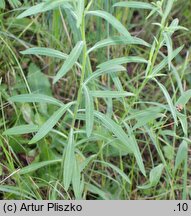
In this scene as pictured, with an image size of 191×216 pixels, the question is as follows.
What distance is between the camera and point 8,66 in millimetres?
2438

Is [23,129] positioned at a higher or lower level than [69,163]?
higher

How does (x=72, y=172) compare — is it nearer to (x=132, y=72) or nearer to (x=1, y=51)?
(x=1, y=51)

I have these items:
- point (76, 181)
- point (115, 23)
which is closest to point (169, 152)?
point (76, 181)

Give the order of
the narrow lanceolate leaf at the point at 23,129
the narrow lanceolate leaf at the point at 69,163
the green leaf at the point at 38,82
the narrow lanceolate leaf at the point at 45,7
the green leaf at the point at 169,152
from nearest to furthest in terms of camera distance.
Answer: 1. the narrow lanceolate leaf at the point at 45,7
2. the narrow lanceolate leaf at the point at 69,163
3. the narrow lanceolate leaf at the point at 23,129
4. the green leaf at the point at 169,152
5. the green leaf at the point at 38,82

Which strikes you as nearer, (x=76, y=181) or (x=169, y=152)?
(x=76, y=181)

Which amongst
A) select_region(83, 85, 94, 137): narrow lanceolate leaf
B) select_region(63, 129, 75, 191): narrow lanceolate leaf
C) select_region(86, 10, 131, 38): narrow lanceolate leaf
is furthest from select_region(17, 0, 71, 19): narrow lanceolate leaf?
select_region(63, 129, 75, 191): narrow lanceolate leaf

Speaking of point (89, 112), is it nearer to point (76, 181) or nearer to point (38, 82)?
point (76, 181)

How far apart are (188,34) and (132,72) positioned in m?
0.52

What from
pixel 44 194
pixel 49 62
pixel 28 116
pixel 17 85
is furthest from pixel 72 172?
pixel 49 62

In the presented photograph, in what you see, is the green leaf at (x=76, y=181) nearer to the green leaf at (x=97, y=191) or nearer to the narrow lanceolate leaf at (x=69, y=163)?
the narrow lanceolate leaf at (x=69, y=163)

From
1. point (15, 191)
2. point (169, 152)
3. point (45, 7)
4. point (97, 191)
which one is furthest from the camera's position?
point (169, 152)

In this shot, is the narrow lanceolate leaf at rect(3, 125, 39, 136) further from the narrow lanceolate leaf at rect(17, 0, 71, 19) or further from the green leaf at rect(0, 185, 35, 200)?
the narrow lanceolate leaf at rect(17, 0, 71, 19)

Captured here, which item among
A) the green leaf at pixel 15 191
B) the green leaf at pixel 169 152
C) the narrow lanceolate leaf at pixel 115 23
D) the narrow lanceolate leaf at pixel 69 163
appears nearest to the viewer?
the narrow lanceolate leaf at pixel 115 23

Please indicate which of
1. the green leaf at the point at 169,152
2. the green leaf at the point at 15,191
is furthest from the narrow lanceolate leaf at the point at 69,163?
the green leaf at the point at 169,152
